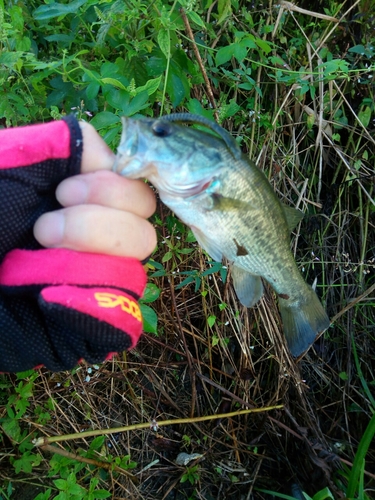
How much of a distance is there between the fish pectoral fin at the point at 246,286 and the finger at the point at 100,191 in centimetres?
61

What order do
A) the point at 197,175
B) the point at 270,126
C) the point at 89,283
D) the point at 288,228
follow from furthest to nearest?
the point at 270,126, the point at 288,228, the point at 197,175, the point at 89,283

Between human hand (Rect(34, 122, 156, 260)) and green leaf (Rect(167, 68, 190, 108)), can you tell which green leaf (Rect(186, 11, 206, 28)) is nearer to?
green leaf (Rect(167, 68, 190, 108))

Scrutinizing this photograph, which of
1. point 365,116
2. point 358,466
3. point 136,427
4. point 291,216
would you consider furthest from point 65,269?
point 365,116

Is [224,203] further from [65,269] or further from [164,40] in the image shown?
[164,40]

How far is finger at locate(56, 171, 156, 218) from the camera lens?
1251 mm

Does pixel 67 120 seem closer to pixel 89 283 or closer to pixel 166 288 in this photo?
pixel 89 283

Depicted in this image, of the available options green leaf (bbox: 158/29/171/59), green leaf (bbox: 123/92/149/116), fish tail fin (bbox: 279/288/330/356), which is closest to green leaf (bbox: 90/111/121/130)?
green leaf (bbox: 123/92/149/116)

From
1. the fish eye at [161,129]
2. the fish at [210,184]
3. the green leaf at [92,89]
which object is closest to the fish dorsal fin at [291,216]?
the fish at [210,184]

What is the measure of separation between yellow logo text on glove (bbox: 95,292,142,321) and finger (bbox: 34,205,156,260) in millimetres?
119

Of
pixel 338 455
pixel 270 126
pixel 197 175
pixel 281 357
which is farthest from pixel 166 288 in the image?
pixel 338 455

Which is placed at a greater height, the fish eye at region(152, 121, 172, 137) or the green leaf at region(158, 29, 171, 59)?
the green leaf at region(158, 29, 171, 59)

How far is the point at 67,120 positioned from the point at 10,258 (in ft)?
1.41

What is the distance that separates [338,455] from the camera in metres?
2.85

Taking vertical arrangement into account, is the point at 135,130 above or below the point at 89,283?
above
